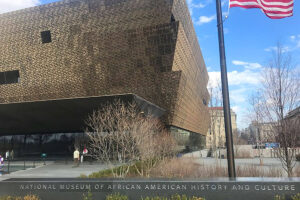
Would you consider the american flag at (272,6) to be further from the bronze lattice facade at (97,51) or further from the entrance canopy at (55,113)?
the bronze lattice facade at (97,51)

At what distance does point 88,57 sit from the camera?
3250cm

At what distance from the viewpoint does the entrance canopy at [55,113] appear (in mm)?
23875

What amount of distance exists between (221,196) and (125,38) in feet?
87.9

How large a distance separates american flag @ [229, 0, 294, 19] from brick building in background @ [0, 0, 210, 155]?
21.0m

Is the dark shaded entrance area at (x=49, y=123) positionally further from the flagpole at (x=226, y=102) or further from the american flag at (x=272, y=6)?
Result: the american flag at (x=272, y=6)

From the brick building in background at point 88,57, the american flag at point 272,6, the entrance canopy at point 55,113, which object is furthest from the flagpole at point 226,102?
the brick building in background at point 88,57

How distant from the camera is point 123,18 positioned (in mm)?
30875

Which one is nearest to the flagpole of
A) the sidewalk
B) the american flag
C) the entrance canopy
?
the american flag

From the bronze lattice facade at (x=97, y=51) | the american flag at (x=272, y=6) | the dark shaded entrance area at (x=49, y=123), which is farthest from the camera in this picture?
the bronze lattice facade at (x=97, y=51)

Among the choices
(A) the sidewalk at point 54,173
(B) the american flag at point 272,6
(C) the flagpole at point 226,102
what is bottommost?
(A) the sidewalk at point 54,173

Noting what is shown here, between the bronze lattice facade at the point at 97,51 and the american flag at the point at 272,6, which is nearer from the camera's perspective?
the american flag at the point at 272,6

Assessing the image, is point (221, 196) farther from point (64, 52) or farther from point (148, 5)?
point (64, 52)

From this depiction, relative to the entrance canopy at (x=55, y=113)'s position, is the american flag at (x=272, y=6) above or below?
above

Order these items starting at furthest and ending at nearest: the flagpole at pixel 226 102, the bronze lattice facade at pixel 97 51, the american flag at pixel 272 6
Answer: the bronze lattice facade at pixel 97 51, the american flag at pixel 272 6, the flagpole at pixel 226 102
